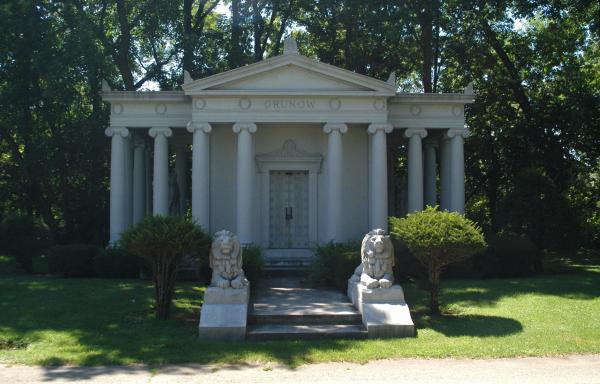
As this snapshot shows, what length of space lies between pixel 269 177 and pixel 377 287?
30.8ft

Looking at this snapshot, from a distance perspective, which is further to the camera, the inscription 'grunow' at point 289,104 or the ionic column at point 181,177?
the ionic column at point 181,177

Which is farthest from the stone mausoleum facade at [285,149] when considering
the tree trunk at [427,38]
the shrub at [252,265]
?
the tree trunk at [427,38]

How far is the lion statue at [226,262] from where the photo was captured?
11.5 m

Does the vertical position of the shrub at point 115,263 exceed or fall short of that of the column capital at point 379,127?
it falls short

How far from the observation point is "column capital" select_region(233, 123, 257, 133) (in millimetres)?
18406

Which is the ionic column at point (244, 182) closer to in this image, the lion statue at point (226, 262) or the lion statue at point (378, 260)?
the lion statue at point (226, 262)

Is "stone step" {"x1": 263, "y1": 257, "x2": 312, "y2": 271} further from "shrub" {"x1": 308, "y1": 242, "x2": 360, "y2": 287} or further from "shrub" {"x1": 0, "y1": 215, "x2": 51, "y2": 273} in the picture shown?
"shrub" {"x1": 0, "y1": 215, "x2": 51, "y2": 273}

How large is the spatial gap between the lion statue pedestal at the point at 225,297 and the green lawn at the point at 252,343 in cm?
40

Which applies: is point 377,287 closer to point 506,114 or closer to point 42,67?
point 42,67

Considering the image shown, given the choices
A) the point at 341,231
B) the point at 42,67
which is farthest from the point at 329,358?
the point at 42,67

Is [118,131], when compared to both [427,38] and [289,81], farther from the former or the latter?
[427,38]

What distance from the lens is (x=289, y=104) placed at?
18578 millimetres

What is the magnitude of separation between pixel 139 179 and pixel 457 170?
10.5 metres

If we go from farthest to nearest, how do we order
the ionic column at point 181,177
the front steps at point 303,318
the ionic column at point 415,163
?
1. the ionic column at point 181,177
2. the ionic column at point 415,163
3. the front steps at point 303,318
